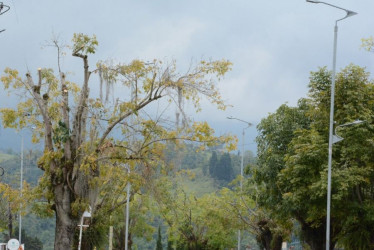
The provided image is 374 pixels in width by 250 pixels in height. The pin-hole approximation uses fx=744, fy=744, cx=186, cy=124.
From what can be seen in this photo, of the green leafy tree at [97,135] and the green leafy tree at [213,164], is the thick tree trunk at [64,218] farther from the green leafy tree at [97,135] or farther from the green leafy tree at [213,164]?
the green leafy tree at [213,164]

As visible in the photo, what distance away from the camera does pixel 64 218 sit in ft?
82.7

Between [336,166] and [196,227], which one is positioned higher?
[336,166]

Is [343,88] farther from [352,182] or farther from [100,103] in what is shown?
[100,103]

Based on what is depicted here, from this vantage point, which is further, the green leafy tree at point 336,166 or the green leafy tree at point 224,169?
the green leafy tree at point 224,169

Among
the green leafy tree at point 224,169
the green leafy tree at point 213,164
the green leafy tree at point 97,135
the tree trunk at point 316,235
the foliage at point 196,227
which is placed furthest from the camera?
the green leafy tree at point 213,164

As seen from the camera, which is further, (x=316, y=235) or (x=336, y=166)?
(x=316, y=235)

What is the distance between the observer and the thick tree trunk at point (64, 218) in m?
25.2

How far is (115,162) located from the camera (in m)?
27.4

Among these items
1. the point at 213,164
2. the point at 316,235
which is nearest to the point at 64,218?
the point at 316,235

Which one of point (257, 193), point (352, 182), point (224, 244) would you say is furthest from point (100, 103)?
point (224, 244)

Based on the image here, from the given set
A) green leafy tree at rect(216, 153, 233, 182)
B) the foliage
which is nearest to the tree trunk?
the foliage

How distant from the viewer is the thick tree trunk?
82.5ft

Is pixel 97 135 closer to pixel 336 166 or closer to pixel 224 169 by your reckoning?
pixel 336 166

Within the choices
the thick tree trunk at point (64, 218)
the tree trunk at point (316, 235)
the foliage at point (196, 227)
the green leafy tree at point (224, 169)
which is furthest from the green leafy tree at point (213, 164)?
the thick tree trunk at point (64, 218)
